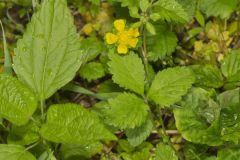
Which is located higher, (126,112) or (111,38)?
(111,38)

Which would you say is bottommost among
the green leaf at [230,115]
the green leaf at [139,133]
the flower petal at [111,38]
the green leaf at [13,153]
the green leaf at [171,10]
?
the green leaf at [139,133]

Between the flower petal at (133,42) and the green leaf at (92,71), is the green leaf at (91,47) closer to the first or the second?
the green leaf at (92,71)

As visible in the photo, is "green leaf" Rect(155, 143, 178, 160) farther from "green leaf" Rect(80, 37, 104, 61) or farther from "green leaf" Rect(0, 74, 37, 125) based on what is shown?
"green leaf" Rect(80, 37, 104, 61)

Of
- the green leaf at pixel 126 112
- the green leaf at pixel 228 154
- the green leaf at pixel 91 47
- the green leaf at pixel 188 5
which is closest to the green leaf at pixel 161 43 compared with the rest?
the green leaf at pixel 188 5

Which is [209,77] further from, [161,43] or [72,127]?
[72,127]

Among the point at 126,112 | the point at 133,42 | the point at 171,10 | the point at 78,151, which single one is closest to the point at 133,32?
the point at 133,42

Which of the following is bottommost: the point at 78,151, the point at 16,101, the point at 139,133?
the point at 78,151
